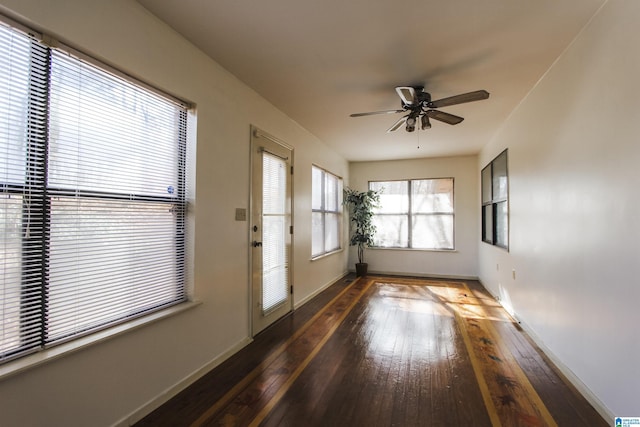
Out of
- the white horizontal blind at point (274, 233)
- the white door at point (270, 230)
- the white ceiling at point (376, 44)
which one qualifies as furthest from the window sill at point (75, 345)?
the white ceiling at point (376, 44)

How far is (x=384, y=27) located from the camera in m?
2.10

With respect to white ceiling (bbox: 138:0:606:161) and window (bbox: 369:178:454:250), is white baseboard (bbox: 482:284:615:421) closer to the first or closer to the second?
white ceiling (bbox: 138:0:606:161)

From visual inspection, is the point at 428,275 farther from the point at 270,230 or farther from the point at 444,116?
the point at 270,230

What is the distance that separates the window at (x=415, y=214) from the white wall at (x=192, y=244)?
372 centimetres

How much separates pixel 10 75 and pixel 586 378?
3.79 meters

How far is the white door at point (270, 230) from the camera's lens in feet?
10.2

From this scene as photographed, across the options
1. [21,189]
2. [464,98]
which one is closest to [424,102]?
[464,98]

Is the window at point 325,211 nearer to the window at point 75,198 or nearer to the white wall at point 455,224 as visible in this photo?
the white wall at point 455,224

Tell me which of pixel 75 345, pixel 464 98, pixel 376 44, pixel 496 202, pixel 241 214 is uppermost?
pixel 376 44

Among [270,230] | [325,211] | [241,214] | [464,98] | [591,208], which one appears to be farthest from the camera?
[325,211]

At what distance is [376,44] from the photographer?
7.54 feet

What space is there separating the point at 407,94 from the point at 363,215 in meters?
3.96

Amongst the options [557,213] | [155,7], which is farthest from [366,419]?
[155,7]

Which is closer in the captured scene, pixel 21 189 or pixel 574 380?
pixel 21 189
